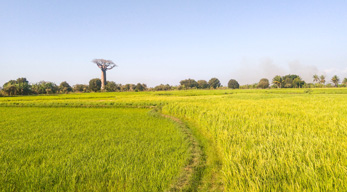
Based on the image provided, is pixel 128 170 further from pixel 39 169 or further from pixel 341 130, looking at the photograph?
pixel 341 130

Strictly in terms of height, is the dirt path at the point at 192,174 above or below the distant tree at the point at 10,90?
below

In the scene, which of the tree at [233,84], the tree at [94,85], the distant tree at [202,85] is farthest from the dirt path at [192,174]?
the tree at [233,84]

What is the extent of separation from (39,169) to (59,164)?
37 centimetres

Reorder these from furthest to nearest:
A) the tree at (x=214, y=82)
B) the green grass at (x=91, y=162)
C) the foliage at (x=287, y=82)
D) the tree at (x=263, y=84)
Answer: the tree at (x=214, y=82) < the tree at (x=263, y=84) < the foliage at (x=287, y=82) < the green grass at (x=91, y=162)

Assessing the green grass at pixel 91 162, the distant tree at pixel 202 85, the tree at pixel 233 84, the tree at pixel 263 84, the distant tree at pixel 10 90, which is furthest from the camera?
the tree at pixel 233 84

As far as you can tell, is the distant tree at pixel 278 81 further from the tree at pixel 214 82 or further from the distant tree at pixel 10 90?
the distant tree at pixel 10 90

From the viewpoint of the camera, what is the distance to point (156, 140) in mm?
5746

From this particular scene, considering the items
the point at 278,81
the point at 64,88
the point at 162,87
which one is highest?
the point at 278,81

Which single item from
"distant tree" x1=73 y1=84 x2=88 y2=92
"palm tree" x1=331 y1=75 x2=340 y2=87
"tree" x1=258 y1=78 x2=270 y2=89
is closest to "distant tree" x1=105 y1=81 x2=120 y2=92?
"distant tree" x1=73 y1=84 x2=88 y2=92

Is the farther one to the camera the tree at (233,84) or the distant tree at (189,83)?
the tree at (233,84)

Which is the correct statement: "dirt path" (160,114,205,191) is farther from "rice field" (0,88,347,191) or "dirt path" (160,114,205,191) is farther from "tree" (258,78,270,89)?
"tree" (258,78,270,89)

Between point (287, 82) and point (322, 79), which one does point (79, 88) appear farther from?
point (322, 79)

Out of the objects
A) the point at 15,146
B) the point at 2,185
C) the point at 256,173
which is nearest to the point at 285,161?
the point at 256,173

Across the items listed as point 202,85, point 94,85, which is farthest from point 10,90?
point 202,85
